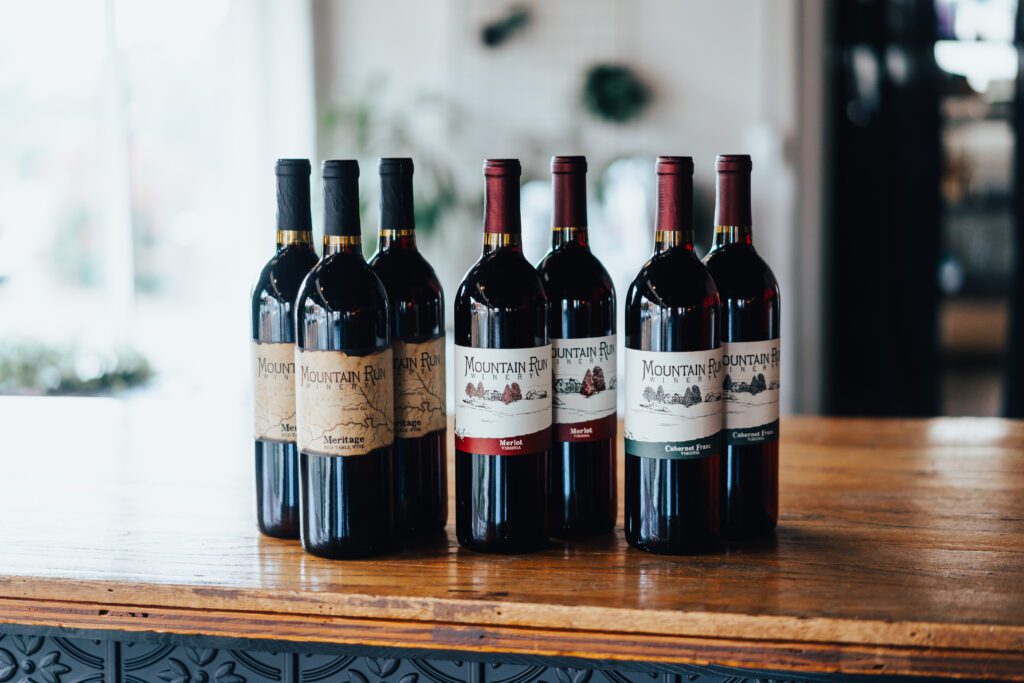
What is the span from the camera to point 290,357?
3.55 ft

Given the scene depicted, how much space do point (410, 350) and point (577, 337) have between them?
0.57ft

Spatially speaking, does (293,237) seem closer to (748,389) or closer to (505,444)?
(505,444)

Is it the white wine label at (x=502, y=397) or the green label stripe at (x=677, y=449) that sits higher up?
the white wine label at (x=502, y=397)

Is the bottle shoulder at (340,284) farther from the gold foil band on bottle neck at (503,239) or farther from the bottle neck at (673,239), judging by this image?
the bottle neck at (673,239)

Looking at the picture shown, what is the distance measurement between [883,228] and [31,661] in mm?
3729

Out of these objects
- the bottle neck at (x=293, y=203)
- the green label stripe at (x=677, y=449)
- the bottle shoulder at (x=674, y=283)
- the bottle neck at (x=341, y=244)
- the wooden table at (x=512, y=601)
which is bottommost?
the wooden table at (x=512, y=601)

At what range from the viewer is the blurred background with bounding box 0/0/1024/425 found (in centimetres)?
398

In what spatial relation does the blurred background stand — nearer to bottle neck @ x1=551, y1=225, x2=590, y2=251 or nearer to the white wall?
the white wall

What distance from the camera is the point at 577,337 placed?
1.06 m

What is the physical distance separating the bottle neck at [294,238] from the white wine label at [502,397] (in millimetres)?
206

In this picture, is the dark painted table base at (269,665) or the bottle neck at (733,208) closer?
the dark painted table base at (269,665)

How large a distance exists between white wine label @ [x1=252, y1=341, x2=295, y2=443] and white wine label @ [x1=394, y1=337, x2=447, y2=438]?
0.11 meters

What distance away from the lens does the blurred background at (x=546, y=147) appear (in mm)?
3979

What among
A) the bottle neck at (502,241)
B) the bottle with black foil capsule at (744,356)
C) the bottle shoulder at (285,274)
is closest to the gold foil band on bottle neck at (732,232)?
the bottle with black foil capsule at (744,356)
